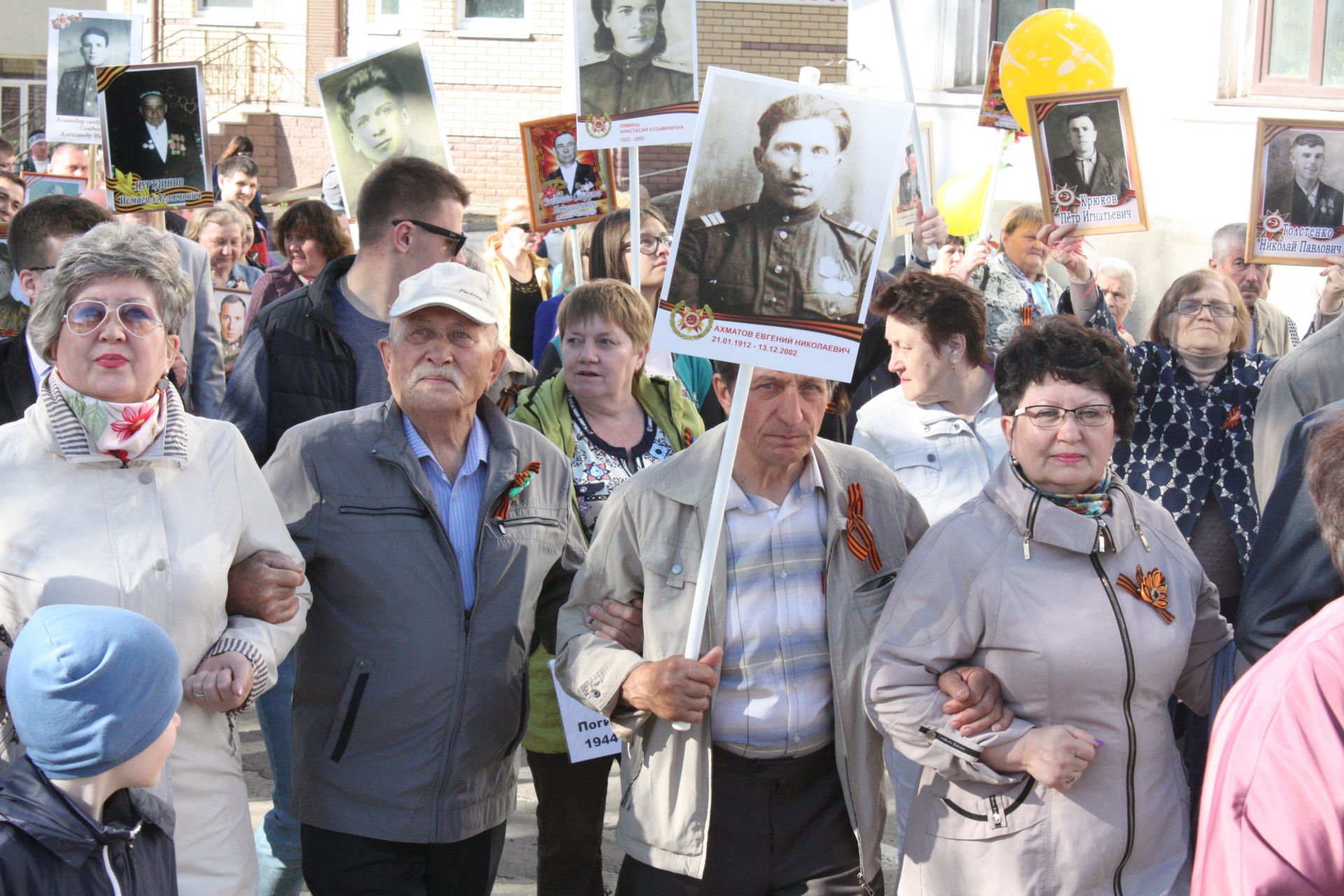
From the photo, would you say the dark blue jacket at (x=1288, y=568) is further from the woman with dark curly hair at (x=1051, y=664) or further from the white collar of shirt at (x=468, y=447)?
the white collar of shirt at (x=468, y=447)

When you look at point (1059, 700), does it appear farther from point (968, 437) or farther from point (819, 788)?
point (968, 437)

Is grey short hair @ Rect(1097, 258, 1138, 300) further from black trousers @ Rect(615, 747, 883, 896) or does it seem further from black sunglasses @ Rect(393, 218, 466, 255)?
black trousers @ Rect(615, 747, 883, 896)

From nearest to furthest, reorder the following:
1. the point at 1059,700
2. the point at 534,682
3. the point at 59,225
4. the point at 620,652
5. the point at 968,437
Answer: the point at 1059,700
the point at 620,652
the point at 534,682
the point at 968,437
the point at 59,225

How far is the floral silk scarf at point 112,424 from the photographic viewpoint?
2.72 metres

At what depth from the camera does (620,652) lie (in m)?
3.12

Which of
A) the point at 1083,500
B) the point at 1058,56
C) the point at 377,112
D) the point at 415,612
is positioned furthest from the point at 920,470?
the point at 1058,56

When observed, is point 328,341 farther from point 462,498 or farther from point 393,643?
point 393,643

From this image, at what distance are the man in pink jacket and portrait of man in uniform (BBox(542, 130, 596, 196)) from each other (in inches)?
194

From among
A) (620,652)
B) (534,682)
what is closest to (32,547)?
(620,652)

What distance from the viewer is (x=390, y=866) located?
128 inches

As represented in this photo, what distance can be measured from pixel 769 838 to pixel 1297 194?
3.31 meters

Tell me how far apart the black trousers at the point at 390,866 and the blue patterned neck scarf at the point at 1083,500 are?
1595 millimetres

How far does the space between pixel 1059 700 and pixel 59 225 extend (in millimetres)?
3632

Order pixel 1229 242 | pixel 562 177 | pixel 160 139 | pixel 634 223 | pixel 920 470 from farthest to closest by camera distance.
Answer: pixel 1229 242, pixel 562 177, pixel 160 139, pixel 634 223, pixel 920 470
